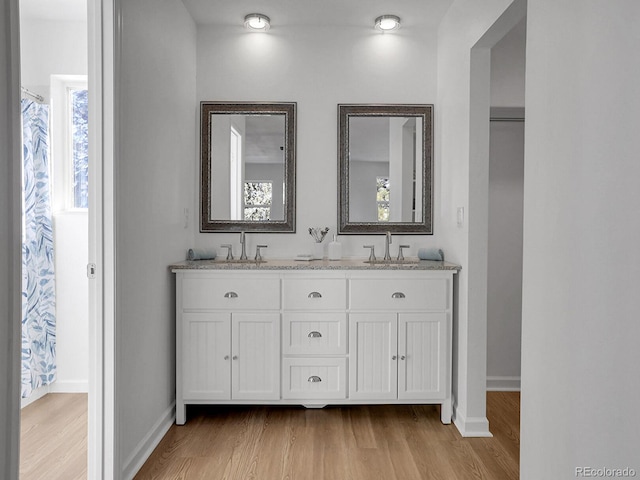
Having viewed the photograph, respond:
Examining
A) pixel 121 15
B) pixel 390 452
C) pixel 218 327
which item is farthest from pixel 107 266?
pixel 390 452

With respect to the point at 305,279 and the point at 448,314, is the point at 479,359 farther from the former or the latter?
the point at 305,279

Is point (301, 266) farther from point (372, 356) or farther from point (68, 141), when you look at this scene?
point (68, 141)

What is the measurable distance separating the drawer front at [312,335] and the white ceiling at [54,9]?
232cm

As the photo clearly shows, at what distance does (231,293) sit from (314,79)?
63.4 inches

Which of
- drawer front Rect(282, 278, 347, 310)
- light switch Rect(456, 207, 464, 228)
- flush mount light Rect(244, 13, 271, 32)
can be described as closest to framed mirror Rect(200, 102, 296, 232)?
flush mount light Rect(244, 13, 271, 32)

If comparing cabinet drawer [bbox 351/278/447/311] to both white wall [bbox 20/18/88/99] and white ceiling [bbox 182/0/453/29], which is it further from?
white wall [bbox 20/18/88/99]

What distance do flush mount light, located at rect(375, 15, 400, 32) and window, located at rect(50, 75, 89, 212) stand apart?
6.67 feet

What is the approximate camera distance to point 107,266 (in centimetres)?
184

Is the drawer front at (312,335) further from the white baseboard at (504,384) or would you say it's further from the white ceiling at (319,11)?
the white ceiling at (319,11)

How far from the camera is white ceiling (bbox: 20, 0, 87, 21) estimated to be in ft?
8.89

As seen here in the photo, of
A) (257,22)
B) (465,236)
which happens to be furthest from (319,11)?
(465,236)

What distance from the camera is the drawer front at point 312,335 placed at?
101 inches

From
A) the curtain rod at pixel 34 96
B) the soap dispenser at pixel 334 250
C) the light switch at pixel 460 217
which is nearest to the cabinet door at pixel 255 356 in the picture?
the soap dispenser at pixel 334 250
